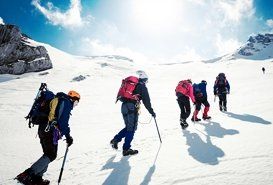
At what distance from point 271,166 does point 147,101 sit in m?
3.65

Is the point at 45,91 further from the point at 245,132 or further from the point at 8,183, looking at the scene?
the point at 245,132

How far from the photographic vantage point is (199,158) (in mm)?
6223

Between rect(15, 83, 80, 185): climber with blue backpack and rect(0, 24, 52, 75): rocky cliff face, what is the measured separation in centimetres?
4729

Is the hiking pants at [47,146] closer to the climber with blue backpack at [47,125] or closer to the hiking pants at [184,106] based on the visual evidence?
the climber with blue backpack at [47,125]

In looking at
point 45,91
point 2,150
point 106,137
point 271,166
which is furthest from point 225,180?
point 2,150

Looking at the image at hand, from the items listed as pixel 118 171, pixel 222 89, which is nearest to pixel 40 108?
pixel 118 171

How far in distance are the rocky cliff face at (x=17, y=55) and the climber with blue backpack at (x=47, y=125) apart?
47.3 m

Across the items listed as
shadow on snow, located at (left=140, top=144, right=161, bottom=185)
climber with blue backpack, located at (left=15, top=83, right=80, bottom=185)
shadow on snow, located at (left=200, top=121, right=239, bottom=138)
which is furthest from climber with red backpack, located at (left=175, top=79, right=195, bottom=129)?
climber with blue backpack, located at (left=15, top=83, right=80, bottom=185)

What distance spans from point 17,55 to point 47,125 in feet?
169

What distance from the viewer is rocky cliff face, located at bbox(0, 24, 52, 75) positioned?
163 ft

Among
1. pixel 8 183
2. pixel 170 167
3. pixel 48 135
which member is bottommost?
pixel 8 183

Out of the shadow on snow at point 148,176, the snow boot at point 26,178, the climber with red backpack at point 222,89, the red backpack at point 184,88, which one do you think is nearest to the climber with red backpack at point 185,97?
the red backpack at point 184,88

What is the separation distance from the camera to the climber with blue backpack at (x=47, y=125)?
5520mm

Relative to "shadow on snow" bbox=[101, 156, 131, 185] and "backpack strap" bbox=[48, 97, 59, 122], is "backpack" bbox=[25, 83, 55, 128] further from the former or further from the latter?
"shadow on snow" bbox=[101, 156, 131, 185]
